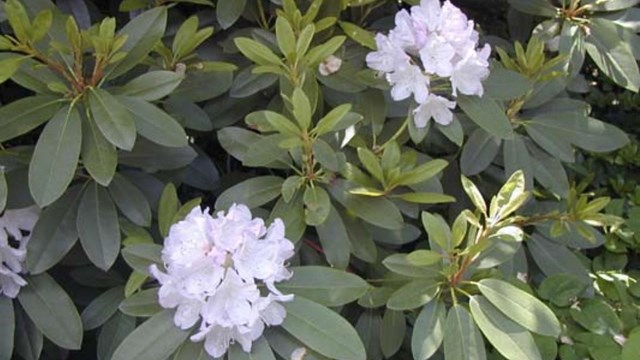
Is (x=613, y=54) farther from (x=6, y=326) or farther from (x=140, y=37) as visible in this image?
(x=6, y=326)

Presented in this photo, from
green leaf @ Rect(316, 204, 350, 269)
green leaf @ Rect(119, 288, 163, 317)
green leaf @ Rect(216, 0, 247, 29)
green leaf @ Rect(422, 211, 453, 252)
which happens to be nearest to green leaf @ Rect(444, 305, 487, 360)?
green leaf @ Rect(422, 211, 453, 252)

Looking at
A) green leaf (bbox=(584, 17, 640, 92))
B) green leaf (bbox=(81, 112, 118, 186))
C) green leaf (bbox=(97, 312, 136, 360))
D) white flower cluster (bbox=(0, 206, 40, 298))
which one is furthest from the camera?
green leaf (bbox=(584, 17, 640, 92))

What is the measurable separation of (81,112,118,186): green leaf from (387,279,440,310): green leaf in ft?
1.66

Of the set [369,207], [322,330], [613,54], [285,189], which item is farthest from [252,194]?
[613,54]

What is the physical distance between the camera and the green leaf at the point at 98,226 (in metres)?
1.29

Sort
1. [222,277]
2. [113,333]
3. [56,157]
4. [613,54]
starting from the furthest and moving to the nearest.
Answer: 1. [613,54]
2. [113,333]
3. [56,157]
4. [222,277]

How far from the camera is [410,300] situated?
4.22 feet

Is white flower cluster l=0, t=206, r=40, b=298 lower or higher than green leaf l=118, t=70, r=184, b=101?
lower

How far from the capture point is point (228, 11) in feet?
4.81

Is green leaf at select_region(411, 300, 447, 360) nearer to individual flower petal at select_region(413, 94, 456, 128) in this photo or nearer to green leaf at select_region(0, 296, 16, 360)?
individual flower petal at select_region(413, 94, 456, 128)

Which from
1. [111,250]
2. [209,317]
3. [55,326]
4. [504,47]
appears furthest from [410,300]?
[504,47]

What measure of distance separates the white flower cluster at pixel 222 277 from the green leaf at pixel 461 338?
0.95ft

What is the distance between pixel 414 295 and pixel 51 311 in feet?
2.08

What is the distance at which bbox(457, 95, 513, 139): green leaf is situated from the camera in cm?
139
